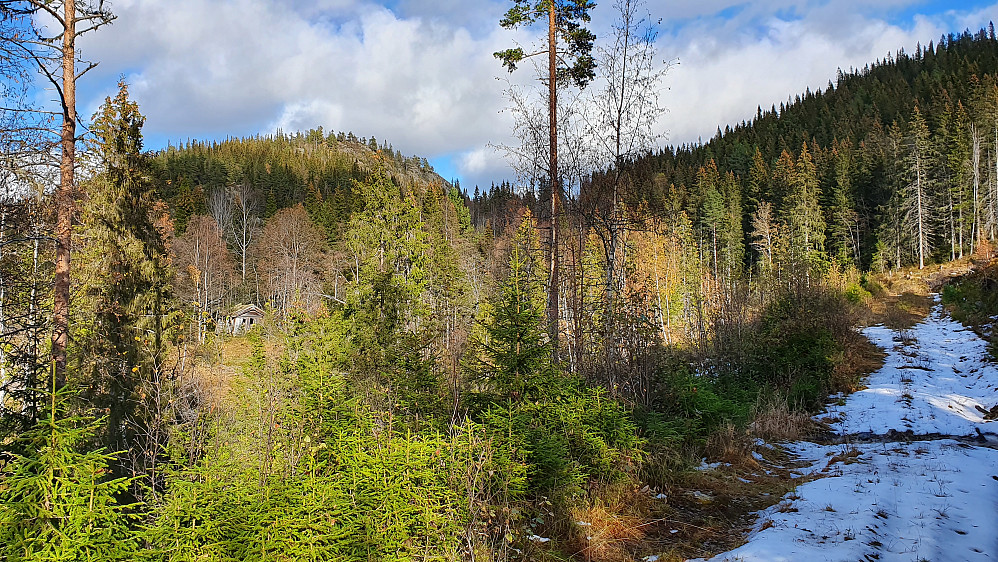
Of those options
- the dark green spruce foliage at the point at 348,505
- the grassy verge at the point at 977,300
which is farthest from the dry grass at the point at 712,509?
the grassy verge at the point at 977,300

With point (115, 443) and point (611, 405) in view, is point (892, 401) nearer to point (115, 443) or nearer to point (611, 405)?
point (611, 405)

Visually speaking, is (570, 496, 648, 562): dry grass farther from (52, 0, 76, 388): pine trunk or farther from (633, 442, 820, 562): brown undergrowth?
(52, 0, 76, 388): pine trunk

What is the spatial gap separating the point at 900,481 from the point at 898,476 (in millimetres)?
297

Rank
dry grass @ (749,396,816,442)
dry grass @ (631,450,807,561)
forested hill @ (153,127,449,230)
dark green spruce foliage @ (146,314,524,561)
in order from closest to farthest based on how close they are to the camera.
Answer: dark green spruce foliage @ (146,314,524,561) → dry grass @ (631,450,807,561) → dry grass @ (749,396,816,442) → forested hill @ (153,127,449,230)

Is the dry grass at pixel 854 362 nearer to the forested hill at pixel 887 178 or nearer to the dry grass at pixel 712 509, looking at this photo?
the dry grass at pixel 712 509

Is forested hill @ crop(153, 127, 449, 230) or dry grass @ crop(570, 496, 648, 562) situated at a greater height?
forested hill @ crop(153, 127, 449, 230)

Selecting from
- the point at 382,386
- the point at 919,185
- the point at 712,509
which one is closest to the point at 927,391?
the point at 712,509

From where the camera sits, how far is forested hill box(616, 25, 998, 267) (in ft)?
127

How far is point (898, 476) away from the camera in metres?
6.39

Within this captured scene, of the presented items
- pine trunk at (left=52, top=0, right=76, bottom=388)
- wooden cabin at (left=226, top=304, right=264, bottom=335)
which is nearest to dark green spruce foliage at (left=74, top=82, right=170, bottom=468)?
pine trunk at (left=52, top=0, right=76, bottom=388)

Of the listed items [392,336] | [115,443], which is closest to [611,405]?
[392,336]

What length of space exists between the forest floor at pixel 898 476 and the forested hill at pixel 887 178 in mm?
14279

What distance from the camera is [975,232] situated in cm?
3778

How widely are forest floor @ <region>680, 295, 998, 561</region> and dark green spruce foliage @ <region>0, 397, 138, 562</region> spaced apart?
4.30 m
